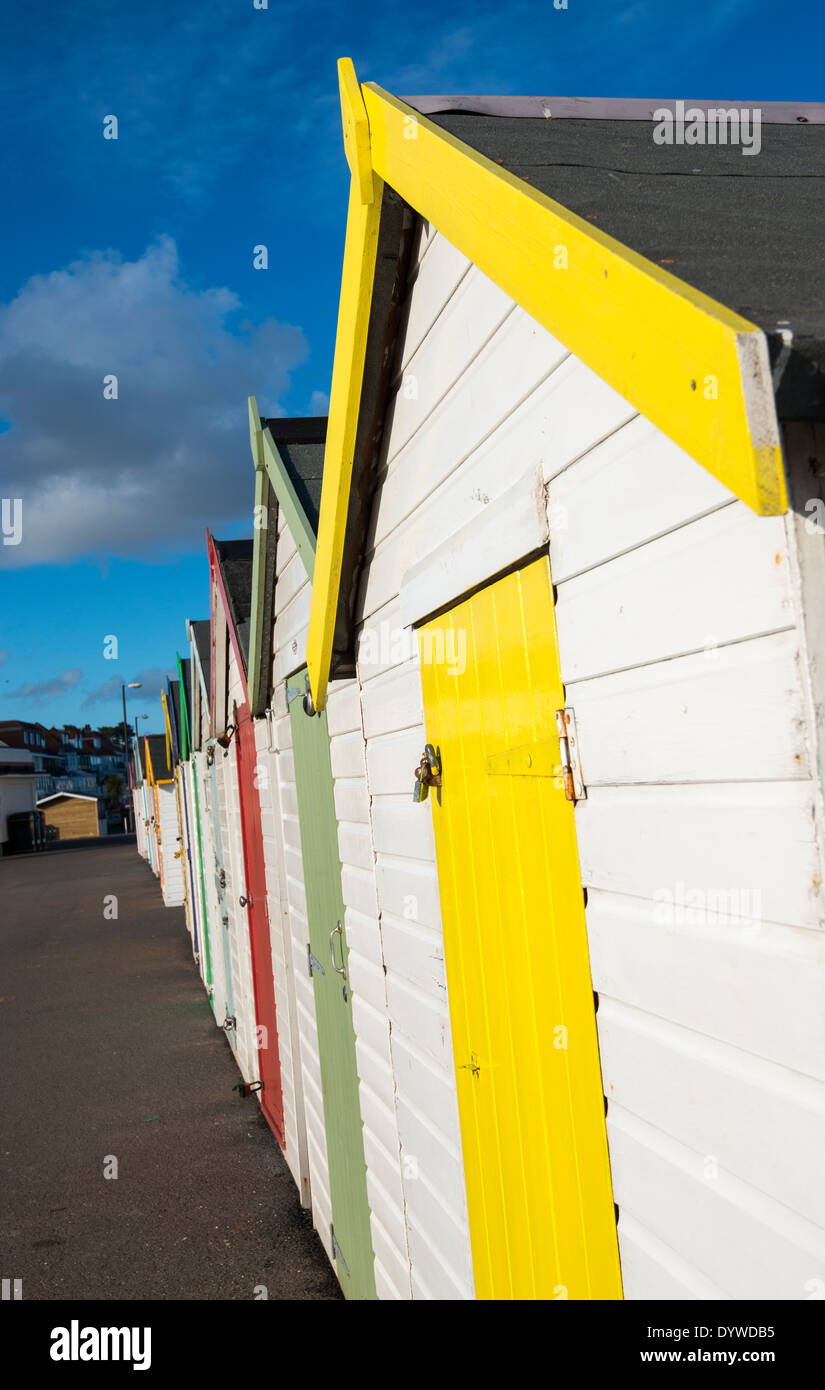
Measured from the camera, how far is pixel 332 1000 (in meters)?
4.70

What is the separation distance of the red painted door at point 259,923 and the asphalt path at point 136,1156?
442 millimetres

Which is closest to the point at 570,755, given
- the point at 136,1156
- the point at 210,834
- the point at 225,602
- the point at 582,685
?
the point at 582,685

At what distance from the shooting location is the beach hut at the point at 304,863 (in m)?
4.41

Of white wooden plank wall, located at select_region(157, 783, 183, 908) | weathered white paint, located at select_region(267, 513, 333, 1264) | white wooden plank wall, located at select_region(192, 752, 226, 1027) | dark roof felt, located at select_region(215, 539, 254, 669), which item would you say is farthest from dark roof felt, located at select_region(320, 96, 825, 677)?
white wooden plank wall, located at select_region(157, 783, 183, 908)

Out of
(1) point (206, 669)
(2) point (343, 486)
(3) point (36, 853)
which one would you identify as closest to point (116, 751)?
(3) point (36, 853)

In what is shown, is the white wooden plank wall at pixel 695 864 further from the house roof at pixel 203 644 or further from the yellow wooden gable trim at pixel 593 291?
the house roof at pixel 203 644

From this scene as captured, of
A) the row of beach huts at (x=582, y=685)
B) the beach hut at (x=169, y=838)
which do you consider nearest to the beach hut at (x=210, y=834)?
the row of beach huts at (x=582, y=685)

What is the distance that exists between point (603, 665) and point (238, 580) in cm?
635

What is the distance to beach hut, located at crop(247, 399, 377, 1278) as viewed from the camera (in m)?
4.41

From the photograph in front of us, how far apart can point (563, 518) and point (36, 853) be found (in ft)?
190

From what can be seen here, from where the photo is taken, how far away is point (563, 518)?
74.1 inches

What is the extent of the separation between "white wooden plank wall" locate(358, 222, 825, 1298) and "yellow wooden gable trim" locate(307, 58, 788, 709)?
8.7 inches
